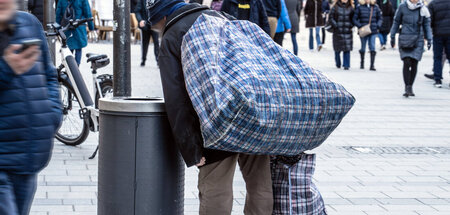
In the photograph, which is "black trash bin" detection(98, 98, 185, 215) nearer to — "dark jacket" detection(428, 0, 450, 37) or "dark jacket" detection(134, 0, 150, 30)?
"dark jacket" detection(428, 0, 450, 37)

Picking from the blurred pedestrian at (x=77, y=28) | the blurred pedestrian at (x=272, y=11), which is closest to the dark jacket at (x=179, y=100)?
the blurred pedestrian at (x=77, y=28)

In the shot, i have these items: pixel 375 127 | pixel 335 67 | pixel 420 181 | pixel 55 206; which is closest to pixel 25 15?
pixel 55 206

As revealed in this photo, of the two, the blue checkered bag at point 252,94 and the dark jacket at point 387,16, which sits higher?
the blue checkered bag at point 252,94

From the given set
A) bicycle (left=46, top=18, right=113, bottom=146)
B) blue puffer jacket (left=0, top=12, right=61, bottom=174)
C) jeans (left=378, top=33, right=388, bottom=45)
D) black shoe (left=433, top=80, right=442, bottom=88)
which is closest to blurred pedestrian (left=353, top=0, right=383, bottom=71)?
black shoe (left=433, top=80, right=442, bottom=88)

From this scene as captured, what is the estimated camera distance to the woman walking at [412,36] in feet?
41.4

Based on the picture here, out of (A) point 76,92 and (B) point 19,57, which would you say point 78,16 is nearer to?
(A) point 76,92

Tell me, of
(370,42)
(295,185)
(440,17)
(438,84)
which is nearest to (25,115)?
(295,185)

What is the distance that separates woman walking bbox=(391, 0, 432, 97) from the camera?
1262 cm

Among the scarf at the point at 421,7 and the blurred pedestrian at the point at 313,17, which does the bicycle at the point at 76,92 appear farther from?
the blurred pedestrian at the point at 313,17

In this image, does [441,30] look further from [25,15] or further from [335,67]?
[25,15]

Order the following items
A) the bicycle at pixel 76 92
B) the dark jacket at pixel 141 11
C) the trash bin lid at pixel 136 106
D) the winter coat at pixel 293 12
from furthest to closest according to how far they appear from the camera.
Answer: the winter coat at pixel 293 12, the dark jacket at pixel 141 11, the bicycle at pixel 76 92, the trash bin lid at pixel 136 106

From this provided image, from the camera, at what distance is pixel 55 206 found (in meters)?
5.46

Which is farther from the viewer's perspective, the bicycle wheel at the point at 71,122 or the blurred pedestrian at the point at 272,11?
the blurred pedestrian at the point at 272,11

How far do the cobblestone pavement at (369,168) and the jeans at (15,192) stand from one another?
79.2 inches
